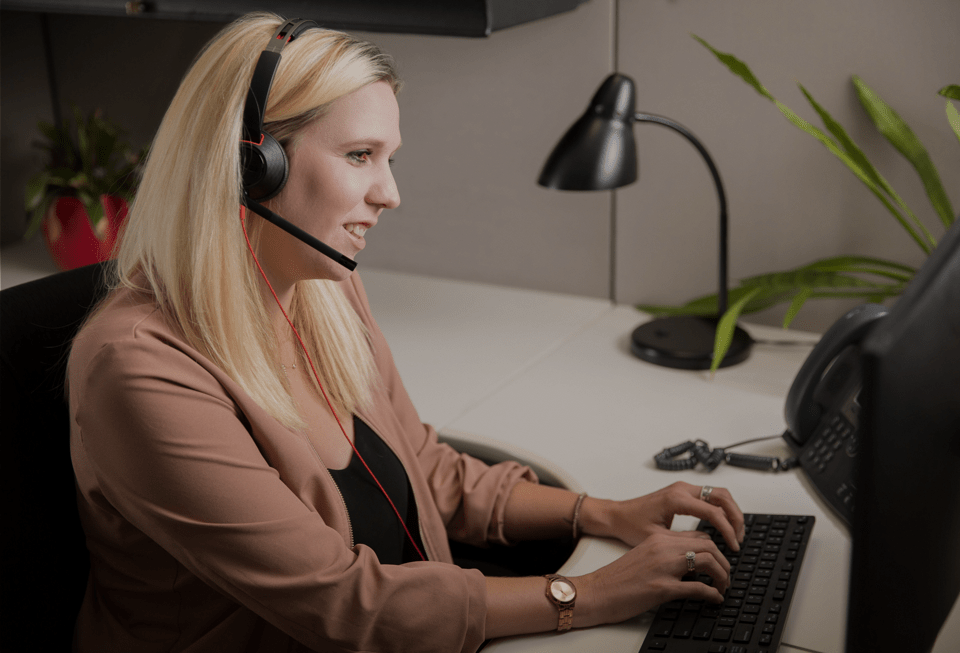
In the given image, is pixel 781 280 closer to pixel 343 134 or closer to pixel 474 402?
pixel 474 402

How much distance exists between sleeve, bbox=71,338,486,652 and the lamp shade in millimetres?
658

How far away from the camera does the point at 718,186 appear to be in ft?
4.52

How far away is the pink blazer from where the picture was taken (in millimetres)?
704

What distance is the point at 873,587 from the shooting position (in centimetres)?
40

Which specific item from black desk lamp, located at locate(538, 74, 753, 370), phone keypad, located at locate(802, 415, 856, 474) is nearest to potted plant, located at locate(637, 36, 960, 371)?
black desk lamp, located at locate(538, 74, 753, 370)

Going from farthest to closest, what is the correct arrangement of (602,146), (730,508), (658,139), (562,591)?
(658,139) < (602,146) < (730,508) < (562,591)

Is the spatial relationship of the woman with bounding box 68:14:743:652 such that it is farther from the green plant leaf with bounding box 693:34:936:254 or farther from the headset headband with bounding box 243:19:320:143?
the green plant leaf with bounding box 693:34:936:254

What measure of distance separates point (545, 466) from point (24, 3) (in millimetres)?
1329

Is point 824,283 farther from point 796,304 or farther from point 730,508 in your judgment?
point 730,508

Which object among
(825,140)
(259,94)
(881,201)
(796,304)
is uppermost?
(259,94)

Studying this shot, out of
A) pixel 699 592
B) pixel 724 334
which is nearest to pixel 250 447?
pixel 699 592

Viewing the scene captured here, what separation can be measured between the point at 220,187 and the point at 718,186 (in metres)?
0.87

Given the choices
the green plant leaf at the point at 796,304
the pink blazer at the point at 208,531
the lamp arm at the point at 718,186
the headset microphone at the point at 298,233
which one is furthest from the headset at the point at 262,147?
the green plant leaf at the point at 796,304

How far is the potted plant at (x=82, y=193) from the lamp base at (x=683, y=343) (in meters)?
1.12
